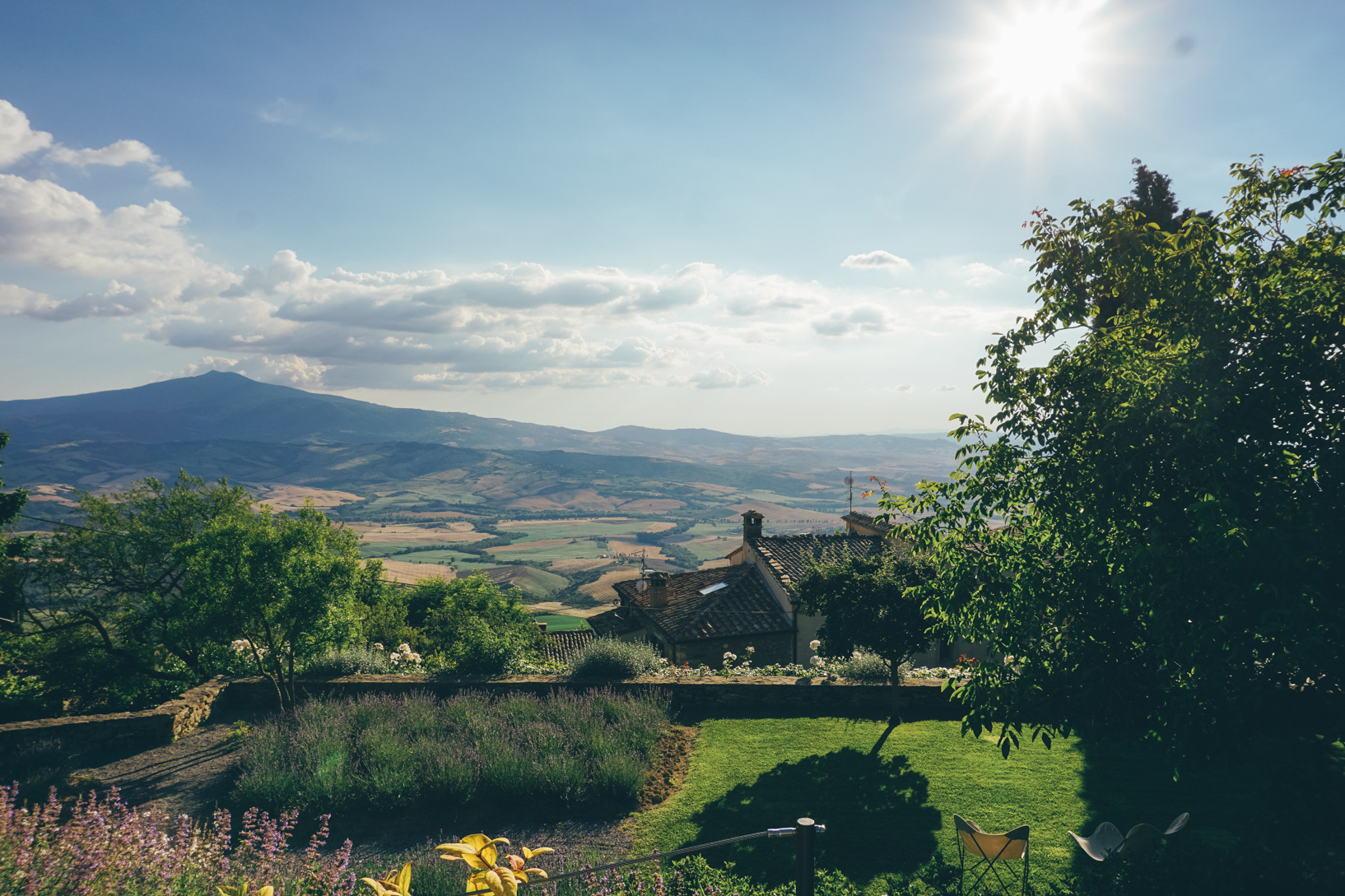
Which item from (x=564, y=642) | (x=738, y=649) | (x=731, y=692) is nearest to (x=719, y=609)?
(x=738, y=649)

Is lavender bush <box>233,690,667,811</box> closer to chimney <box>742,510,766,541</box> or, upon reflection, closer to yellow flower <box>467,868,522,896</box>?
yellow flower <box>467,868,522,896</box>

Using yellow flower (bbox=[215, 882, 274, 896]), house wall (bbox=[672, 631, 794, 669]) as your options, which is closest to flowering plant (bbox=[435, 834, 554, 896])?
yellow flower (bbox=[215, 882, 274, 896])

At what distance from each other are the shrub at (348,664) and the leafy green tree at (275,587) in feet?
3.64

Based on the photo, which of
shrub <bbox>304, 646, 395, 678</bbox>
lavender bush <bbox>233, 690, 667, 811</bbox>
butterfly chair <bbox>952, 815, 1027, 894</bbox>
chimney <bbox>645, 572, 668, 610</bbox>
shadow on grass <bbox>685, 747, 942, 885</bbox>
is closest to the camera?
butterfly chair <bbox>952, 815, 1027, 894</bbox>

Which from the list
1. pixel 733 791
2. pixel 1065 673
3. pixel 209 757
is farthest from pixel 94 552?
pixel 1065 673

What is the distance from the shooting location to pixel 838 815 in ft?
29.0

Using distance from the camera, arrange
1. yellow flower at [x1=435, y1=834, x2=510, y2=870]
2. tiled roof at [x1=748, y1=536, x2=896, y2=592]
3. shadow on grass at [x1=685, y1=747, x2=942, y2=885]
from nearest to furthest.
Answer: yellow flower at [x1=435, y1=834, x2=510, y2=870], shadow on grass at [x1=685, y1=747, x2=942, y2=885], tiled roof at [x1=748, y1=536, x2=896, y2=592]

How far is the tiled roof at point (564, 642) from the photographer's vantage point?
32.1 meters

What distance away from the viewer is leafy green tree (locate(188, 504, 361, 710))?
1269cm

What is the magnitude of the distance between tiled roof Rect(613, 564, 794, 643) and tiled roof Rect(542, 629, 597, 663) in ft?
12.6

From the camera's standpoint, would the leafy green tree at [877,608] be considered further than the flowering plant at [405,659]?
No

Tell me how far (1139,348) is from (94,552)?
3277 cm

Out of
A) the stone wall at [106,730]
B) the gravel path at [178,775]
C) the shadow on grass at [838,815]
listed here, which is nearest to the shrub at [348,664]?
the gravel path at [178,775]

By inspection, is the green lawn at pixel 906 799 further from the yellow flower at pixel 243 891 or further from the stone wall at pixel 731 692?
the yellow flower at pixel 243 891
